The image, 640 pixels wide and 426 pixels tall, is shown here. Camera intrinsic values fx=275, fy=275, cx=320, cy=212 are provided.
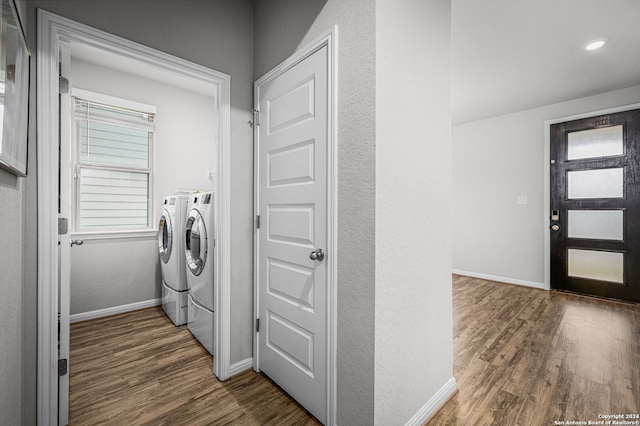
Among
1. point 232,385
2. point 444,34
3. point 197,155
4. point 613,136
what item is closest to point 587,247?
point 613,136

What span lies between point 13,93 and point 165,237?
217 centimetres

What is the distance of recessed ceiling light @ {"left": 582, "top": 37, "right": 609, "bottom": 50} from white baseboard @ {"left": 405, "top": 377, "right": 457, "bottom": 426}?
3.13 m

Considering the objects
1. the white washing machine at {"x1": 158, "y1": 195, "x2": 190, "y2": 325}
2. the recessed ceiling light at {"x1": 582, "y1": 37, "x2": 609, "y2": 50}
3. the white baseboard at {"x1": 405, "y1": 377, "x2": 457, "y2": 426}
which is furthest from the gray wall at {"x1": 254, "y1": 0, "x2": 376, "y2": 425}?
the recessed ceiling light at {"x1": 582, "y1": 37, "x2": 609, "y2": 50}

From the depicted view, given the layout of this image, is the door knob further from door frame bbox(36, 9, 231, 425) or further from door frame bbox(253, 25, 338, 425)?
door frame bbox(36, 9, 231, 425)

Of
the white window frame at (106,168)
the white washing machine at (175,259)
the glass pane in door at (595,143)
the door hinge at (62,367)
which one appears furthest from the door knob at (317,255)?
the glass pane in door at (595,143)

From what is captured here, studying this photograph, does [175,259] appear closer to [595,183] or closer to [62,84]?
[62,84]

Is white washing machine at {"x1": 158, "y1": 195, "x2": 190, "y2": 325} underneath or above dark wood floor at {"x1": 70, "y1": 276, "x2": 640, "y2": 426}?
above

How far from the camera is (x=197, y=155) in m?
3.71

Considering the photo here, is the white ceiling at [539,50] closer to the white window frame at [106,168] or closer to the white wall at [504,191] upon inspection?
the white wall at [504,191]

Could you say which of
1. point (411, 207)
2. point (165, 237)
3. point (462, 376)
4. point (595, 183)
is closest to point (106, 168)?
point (165, 237)

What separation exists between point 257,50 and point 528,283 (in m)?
4.71

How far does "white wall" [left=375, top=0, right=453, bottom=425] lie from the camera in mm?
1253

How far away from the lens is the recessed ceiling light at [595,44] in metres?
2.45

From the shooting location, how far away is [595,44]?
2.50m
